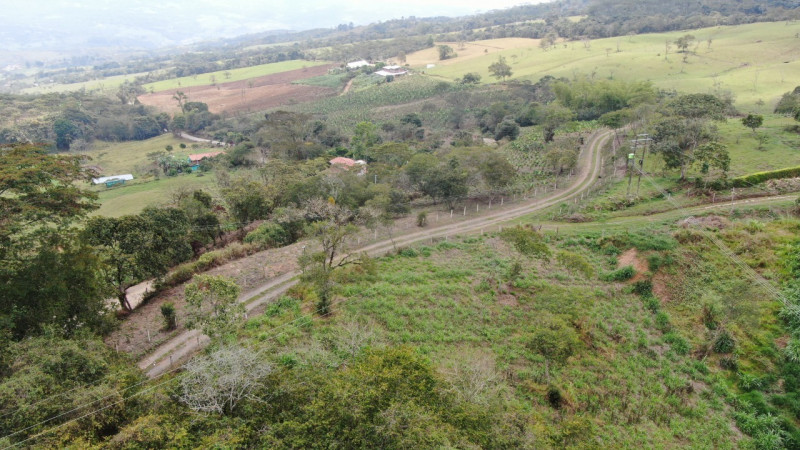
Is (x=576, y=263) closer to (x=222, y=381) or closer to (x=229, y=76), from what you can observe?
(x=222, y=381)

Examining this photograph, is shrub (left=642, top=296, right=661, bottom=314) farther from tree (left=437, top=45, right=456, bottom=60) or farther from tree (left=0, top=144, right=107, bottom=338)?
tree (left=437, top=45, right=456, bottom=60)

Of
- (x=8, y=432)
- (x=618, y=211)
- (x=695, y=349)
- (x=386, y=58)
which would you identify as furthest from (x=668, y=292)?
(x=386, y=58)

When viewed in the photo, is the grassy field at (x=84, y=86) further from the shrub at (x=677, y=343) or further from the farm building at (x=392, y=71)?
the shrub at (x=677, y=343)

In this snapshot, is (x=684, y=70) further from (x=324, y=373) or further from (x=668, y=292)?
(x=324, y=373)

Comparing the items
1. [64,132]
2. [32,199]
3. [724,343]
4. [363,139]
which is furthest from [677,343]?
[64,132]

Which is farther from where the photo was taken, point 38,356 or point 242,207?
point 242,207

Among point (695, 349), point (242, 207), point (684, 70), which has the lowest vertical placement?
point (695, 349)

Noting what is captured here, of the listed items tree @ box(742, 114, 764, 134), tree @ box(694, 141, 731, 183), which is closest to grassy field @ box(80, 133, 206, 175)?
tree @ box(694, 141, 731, 183)
